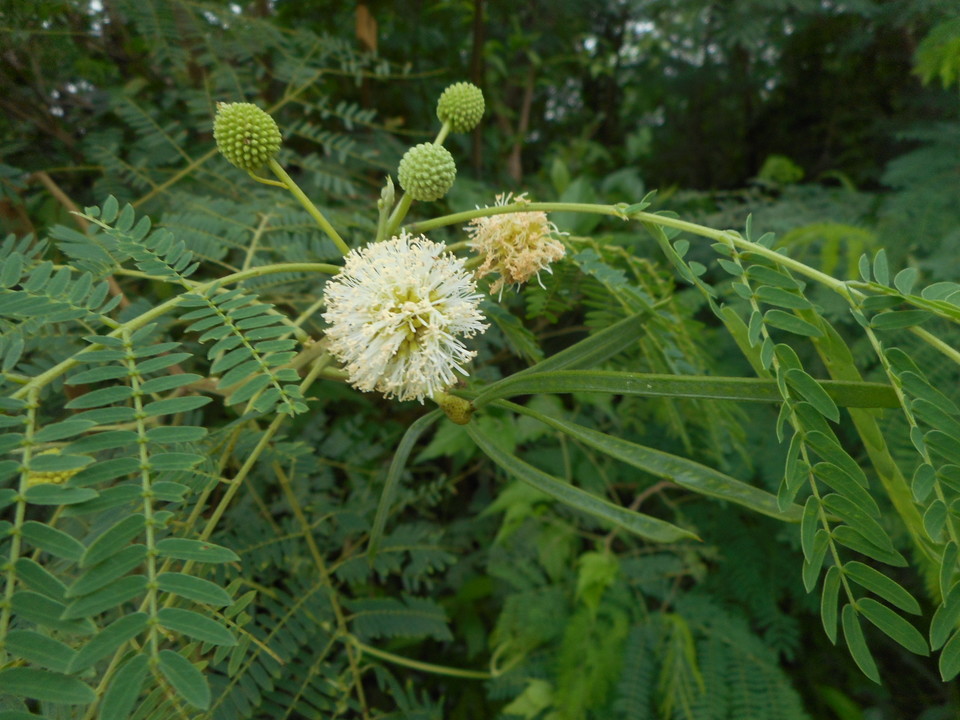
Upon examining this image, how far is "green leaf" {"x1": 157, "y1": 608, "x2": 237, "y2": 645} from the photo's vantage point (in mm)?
470

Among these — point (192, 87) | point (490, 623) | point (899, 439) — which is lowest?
point (490, 623)

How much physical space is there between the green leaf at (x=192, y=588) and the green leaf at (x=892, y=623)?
563 mm

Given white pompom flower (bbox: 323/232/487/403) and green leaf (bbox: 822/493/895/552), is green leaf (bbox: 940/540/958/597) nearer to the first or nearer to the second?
green leaf (bbox: 822/493/895/552)

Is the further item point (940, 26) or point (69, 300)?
point (940, 26)

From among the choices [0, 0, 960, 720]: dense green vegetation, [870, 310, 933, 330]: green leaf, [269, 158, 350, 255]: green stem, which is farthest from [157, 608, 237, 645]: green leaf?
[870, 310, 933, 330]: green leaf

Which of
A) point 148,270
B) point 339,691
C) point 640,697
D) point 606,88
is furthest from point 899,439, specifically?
point 606,88

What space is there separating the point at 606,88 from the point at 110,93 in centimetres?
198

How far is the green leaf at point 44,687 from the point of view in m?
0.43

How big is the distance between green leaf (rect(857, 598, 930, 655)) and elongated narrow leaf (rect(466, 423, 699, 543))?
0.54ft

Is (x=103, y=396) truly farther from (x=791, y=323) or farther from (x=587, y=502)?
(x=791, y=323)

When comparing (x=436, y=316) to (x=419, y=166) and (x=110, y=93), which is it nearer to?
(x=419, y=166)

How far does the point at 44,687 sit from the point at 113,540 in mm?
108

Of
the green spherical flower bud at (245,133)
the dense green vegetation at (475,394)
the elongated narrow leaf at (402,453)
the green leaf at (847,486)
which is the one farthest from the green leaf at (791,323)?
the green spherical flower bud at (245,133)

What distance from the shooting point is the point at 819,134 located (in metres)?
2.52
